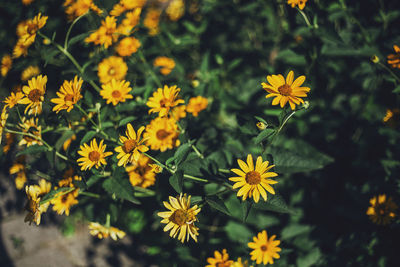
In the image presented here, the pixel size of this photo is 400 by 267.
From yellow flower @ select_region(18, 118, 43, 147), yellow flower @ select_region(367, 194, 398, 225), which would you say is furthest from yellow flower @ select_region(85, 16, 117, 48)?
yellow flower @ select_region(367, 194, 398, 225)

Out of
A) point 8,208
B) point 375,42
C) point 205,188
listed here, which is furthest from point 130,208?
point 375,42

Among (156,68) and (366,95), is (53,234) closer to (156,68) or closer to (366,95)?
(156,68)

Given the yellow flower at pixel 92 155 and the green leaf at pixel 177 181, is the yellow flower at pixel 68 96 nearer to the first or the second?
the yellow flower at pixel 92 155

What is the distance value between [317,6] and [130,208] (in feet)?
7.38

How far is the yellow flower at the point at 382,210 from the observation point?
1814mm

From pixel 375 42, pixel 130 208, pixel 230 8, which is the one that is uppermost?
pixel 230 8

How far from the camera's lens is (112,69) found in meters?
2.05

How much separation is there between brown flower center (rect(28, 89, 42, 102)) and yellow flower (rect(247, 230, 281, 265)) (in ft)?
5.13

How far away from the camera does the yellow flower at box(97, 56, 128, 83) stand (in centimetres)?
204

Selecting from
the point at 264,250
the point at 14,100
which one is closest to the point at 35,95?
the point at 14,100

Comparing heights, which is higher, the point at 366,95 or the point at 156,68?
the point at 156,68

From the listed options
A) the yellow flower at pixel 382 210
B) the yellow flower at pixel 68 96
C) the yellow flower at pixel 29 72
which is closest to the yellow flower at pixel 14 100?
the yellow flower at pixel 68 96

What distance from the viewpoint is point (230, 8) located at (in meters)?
2.89

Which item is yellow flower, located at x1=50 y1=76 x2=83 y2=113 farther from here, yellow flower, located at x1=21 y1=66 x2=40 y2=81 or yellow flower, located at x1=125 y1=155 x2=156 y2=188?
yellow flower, located at x1=21 y1=66 x2=40 y2=81
